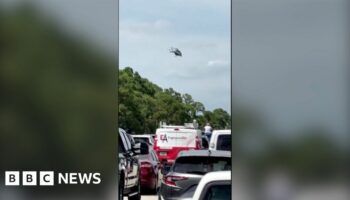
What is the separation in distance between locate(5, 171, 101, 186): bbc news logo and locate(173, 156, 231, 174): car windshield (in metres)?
0.47

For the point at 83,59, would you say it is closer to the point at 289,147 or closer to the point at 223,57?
the point at 223,57

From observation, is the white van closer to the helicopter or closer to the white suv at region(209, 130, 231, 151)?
the white suv at region(209, 130, 231, 151)

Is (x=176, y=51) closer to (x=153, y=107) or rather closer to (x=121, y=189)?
(x=153, y=107)

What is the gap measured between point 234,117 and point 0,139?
93 cm

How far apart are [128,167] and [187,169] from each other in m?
0.28

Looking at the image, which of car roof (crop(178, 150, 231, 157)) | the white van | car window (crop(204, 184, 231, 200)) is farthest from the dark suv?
car window (crop(204, 184, 231, 200))

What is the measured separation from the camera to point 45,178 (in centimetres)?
262

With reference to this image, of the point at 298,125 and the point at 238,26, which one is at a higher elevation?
the point at 238,26

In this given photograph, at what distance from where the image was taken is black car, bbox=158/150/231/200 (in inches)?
116

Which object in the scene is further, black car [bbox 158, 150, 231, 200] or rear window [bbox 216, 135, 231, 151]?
black car [bbox 158, 150, 231, 200]

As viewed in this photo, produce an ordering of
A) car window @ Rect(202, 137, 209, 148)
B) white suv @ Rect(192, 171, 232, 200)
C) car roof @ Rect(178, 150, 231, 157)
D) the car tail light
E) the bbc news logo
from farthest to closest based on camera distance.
Answer: 1. the car tail light
2. car window @ Rect(202, 137, 209, 148)
3. car roof @ Rect(178, 150, 231, 157)
4. white suv @ Rect(192, 171, 232, 200)
5. the bbc news logo

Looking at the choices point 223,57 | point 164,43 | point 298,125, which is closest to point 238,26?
point 223,57

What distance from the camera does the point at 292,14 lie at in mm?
2676

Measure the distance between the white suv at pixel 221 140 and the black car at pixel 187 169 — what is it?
0.18 feet
